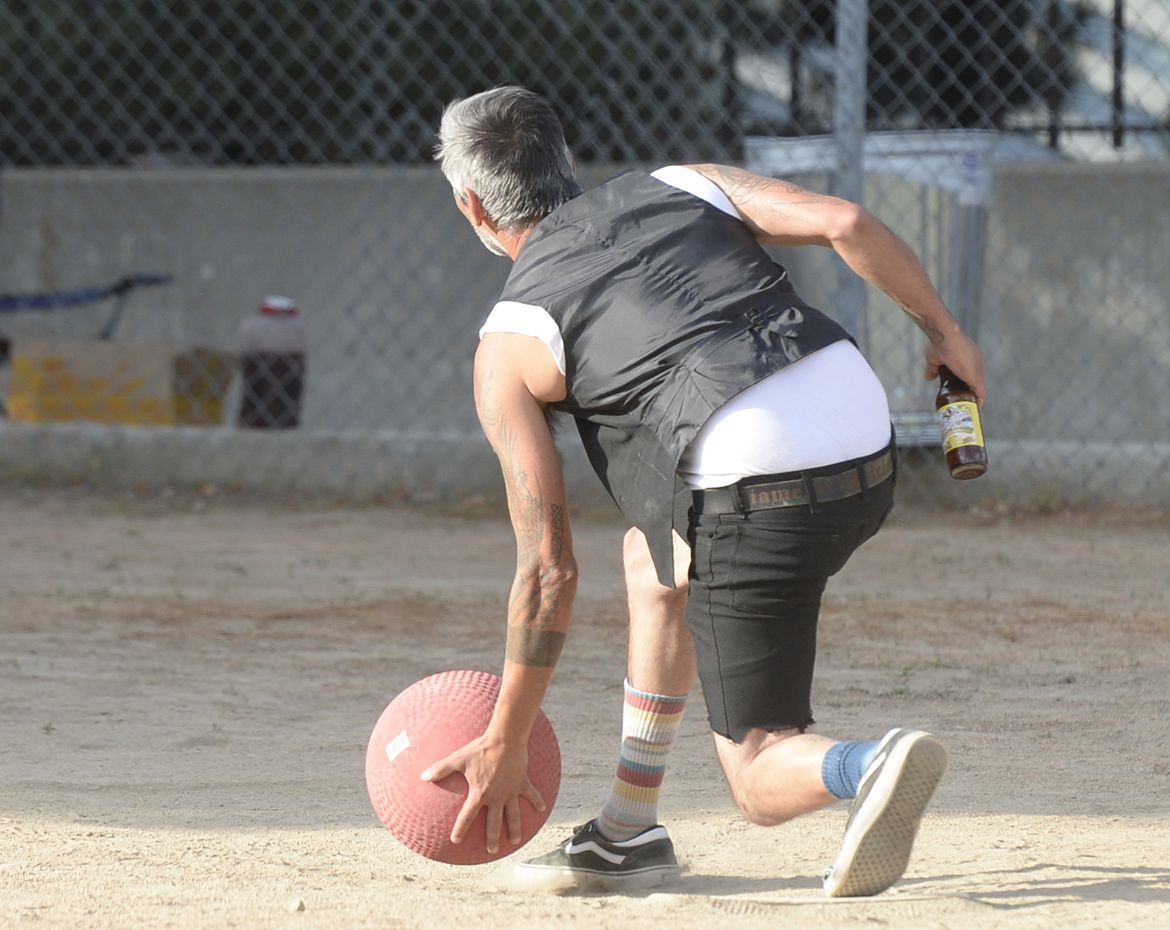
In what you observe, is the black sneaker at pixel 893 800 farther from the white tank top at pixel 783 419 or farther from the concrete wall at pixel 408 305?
the concrete wall at pixel 408 305

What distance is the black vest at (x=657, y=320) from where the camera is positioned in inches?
111

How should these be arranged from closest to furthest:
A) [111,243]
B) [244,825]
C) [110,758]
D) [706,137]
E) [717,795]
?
[244,825], [717,795], [110,758], [706,137], [111,243]

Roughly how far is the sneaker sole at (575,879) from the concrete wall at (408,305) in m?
4.99

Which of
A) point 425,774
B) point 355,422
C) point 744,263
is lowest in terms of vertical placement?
point 355,422

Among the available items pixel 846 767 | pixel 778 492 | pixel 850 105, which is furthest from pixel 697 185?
pixel 850 105

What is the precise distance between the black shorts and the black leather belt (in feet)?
0.03

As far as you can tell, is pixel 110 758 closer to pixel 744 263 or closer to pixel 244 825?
pixel 244 825

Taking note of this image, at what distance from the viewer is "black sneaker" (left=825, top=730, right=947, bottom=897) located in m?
2.66

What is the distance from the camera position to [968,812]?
11.9 ft

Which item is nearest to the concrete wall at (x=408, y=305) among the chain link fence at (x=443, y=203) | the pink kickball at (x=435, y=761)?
the chain link fence at (x=443, y=203)

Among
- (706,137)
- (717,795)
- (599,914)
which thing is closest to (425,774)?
(599,914)

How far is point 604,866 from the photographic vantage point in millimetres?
3219

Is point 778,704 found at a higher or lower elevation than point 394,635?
higher

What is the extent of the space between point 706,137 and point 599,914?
7.18m
